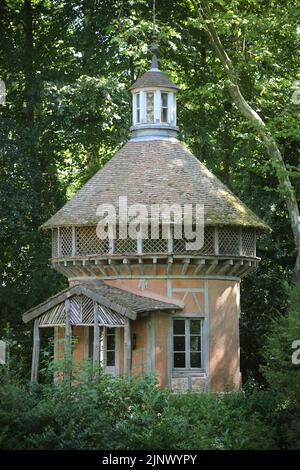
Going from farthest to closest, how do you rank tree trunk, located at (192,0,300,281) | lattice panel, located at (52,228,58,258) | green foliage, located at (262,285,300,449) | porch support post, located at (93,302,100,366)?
tree trunk, located at (192,0,300,281) < lattice panel, located at (52,228,58,258) < porch support post, located at (93,302,100,366) < green foliage, located at (262,285,300,449)

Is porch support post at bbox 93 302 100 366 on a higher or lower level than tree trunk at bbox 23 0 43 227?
lower

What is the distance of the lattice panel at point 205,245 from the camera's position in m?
27.8

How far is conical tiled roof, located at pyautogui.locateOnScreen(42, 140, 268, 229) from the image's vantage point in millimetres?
28516

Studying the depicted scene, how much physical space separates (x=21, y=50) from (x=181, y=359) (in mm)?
14310

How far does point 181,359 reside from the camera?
2825 centimetres

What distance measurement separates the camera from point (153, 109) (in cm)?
3097

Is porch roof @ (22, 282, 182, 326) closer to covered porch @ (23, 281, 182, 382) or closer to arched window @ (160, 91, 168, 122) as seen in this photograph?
covered porch @ (23, 281, 182, 382)

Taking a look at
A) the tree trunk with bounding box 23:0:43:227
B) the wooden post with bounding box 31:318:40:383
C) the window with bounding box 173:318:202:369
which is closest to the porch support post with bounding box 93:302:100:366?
the wooden post with bounding box 31:318:40:383

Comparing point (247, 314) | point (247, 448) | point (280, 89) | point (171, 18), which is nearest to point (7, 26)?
point (171, 18)

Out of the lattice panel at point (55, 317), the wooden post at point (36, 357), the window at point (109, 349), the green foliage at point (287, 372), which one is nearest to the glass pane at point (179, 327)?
the window at point (109, 349)

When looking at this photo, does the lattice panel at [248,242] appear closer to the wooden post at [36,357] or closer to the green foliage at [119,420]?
the wooden post at [36,357]

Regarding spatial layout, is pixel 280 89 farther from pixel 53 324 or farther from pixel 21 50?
pixel 53 324

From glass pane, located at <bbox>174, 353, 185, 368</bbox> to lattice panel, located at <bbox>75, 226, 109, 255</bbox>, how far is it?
341 cm
